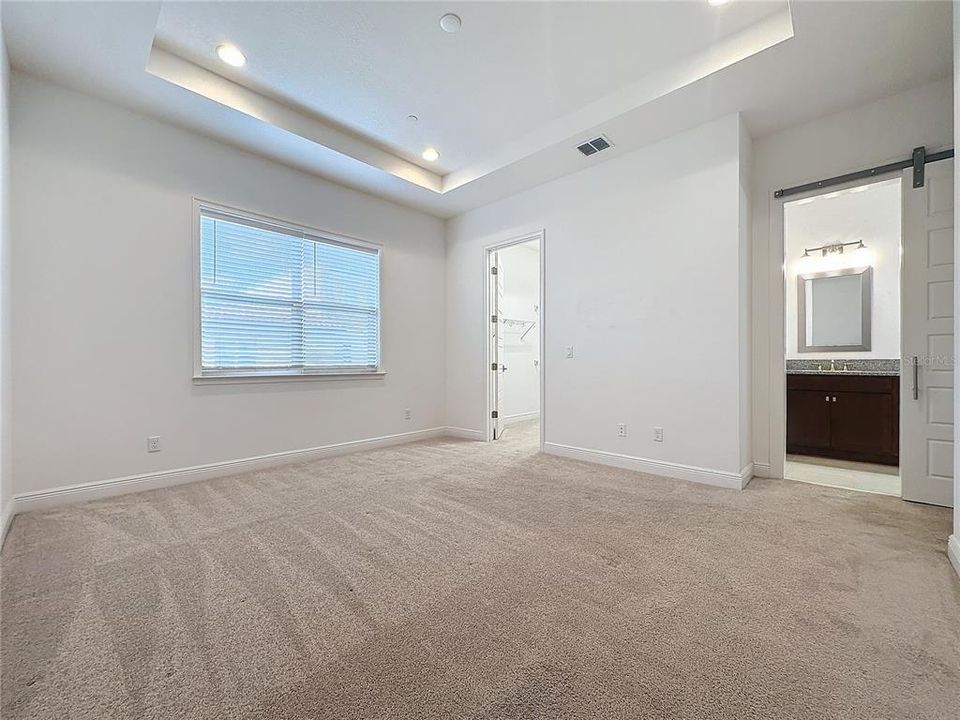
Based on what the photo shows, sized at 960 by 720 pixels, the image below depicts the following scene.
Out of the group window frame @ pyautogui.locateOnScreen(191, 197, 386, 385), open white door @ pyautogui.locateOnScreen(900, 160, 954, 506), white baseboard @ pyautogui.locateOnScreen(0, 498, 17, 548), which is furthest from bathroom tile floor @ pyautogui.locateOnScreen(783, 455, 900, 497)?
white baseboard @ pyautogui.locateOnScreen(0, 498, 17, 548)

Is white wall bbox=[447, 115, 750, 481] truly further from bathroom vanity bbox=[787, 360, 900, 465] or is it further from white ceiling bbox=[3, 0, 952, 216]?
bathroom vanity bbox=[787, 360, 900, 465]

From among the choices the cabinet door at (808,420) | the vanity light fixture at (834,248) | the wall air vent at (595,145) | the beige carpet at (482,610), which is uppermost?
the wall air vent at (595,145)

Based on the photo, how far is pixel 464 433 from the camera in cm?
525

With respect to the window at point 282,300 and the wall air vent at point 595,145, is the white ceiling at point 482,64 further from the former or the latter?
the window at point 282,300

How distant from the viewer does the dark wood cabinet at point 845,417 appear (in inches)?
149

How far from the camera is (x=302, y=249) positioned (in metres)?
4.14

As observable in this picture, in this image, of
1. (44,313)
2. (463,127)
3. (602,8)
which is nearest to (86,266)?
(44,313)

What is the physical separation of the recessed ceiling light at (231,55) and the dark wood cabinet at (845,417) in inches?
222

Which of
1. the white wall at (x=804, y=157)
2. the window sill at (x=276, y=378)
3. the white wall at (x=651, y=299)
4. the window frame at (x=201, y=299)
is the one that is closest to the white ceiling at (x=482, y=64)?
the white wall at (x=804, y=157)

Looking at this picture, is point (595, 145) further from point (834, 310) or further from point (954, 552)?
point (954, 552)

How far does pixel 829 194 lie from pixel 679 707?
3.75 meters

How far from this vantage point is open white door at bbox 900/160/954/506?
2729 mm

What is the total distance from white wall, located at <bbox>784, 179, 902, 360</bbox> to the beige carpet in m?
2.37

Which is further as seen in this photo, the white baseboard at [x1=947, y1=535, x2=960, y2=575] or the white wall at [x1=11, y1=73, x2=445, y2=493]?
the white wall at [x1=11, y1=73, x2=445, y2=493]
